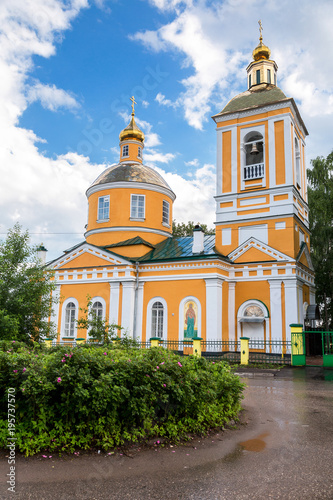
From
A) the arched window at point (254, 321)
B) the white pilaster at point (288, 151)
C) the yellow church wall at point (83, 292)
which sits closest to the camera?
the arched window at point (254, 321)

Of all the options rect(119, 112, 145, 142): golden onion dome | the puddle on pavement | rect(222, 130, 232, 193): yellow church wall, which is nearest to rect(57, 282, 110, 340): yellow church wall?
rect(222, 130, 232, 193): yellow church wall

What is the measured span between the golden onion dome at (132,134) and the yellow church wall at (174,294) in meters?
11.2

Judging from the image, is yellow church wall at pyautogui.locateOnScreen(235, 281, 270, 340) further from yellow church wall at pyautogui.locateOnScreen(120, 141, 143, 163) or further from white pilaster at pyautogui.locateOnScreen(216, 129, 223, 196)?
yellow church wall at pyautogui.locateOnScreen(120, 141, 143, 163)

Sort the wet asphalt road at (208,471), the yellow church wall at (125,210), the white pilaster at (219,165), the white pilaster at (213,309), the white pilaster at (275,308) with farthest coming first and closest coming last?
the yellow church wall at (125,210) < the white pilaster at (219,165) < the white pilaster at (213,309) < the white pilaster at (275,308) < the wet asphalt road at (208,471)

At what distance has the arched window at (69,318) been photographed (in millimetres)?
21094

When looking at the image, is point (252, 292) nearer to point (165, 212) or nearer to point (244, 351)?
point (244, 351)

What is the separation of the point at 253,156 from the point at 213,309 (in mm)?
8604

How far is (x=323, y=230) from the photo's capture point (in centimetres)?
2528

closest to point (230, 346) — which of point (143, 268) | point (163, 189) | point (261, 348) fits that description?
point (261, 348)

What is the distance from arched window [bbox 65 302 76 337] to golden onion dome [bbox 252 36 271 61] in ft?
56.3

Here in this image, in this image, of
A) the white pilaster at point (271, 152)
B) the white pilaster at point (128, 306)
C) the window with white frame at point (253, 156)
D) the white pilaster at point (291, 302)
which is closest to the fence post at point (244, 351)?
the white pilaster at point (291, 302)

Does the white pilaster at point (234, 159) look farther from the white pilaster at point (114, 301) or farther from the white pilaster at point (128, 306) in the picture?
the white pilaster at point (114, 301)

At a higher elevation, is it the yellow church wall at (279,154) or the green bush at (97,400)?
the yellow church wall at (279,154)

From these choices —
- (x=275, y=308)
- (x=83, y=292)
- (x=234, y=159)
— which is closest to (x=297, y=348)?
(x=275, y=308)
